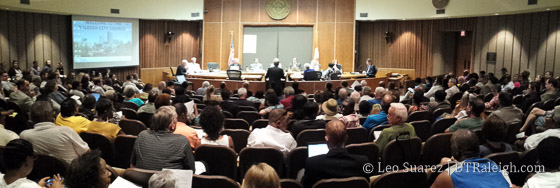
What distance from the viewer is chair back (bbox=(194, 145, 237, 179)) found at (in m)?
4.44

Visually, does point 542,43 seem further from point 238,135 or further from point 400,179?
point 400,179

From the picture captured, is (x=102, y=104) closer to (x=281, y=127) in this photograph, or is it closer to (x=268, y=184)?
(x=281, y=127)

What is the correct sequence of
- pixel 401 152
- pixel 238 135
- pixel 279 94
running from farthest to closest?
pixel 279 94, pixel 238 135, pixel 401 152

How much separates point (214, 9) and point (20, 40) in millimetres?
6934

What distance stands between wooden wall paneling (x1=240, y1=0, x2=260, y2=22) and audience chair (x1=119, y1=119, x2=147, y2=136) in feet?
43.8

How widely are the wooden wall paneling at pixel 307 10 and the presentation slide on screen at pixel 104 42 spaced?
250 inches

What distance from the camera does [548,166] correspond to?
10.8 feet

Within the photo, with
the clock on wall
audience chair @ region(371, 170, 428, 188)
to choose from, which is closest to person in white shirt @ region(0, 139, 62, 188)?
audience chair @ region(371, 170, 428, 188)

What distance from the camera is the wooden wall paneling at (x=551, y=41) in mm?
14547

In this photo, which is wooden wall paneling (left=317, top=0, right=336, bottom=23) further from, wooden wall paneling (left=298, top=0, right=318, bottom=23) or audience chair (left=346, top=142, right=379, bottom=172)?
audience chair (left=346, top=142, right=379, bottom=172)

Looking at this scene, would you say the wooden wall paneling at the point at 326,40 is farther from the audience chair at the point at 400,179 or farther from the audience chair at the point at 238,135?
the audience chair at the point at 400,179

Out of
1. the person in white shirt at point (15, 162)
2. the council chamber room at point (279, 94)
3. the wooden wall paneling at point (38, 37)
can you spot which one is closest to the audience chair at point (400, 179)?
the council chamber room at point (279, 94)

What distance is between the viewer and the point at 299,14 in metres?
18.7

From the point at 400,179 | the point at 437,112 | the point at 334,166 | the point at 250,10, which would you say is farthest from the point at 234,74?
the point at 400,179
